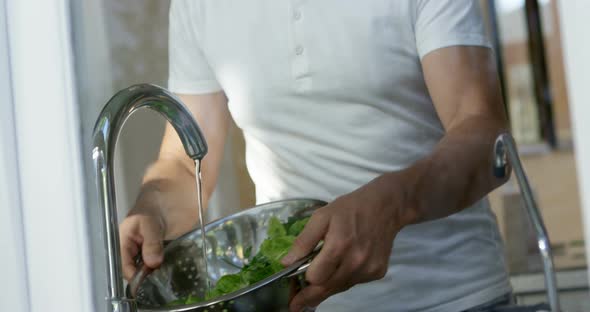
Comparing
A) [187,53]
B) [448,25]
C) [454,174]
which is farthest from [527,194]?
[187,53]

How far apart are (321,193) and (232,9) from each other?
24 cm

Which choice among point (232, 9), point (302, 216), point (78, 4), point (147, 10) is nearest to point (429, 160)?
point (302, 216)

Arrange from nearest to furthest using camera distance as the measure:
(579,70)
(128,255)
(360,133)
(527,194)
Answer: (579,70) < (527,194) < (360,133) < (128,255)

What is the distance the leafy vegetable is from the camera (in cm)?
76

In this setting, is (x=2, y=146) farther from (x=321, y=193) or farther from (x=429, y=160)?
(x=429, y=160)

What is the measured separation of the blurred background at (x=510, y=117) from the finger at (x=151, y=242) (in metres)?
0.05

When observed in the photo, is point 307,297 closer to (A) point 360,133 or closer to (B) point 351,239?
(B) point 351,239

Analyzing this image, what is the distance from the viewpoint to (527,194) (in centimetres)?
75

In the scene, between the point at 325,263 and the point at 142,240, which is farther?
Result: the point at 142,240

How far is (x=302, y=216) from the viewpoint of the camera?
0.86 m

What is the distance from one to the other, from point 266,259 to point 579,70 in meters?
0.34

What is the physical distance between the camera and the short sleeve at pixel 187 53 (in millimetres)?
942

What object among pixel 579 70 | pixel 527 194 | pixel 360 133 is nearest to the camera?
pixel 579 70

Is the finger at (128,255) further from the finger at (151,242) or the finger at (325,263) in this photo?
the finger at (325,263)
